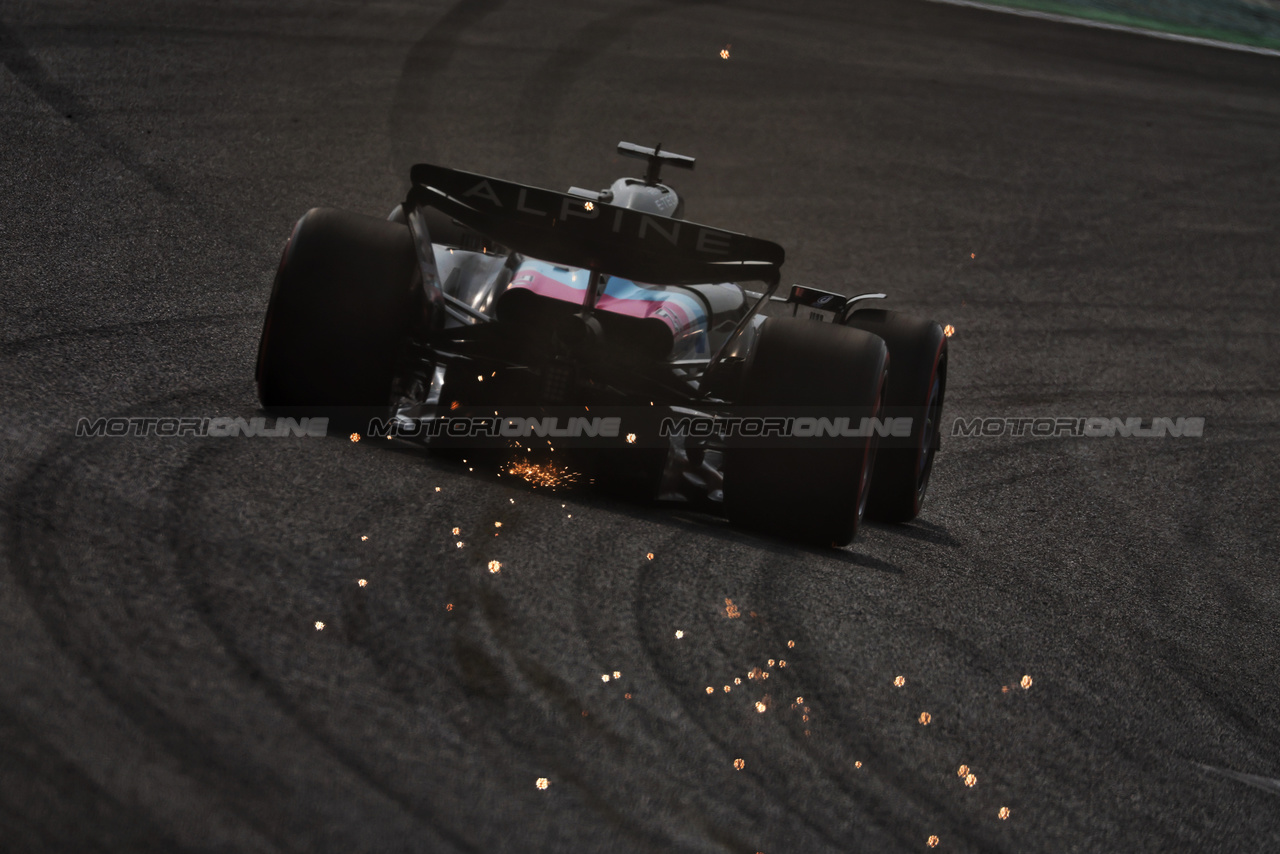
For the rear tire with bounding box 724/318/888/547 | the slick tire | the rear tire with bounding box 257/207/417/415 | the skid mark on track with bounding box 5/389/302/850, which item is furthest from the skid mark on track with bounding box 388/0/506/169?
the skid mark on track with bounding box 5/389/302/850

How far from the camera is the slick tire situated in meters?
4.38

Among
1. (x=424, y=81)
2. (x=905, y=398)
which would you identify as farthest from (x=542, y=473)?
(x=424, y=81)

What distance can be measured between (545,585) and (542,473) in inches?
35.8

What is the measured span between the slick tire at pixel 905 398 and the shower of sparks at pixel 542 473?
1.19 m

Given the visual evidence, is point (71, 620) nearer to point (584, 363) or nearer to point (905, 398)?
point (584, 363)

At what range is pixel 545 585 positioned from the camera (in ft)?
10.3

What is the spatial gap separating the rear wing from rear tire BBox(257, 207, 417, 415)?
282 mm

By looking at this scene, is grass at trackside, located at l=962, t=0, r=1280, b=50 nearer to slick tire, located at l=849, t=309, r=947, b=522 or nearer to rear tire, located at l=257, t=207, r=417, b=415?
slick tire, located at l=849, t=309, r=947, b=522

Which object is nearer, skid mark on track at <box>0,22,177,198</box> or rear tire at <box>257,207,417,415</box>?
rear tire at <box>257,207,417,415</box>

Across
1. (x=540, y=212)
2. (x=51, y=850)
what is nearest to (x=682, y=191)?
(x=540, y=212)

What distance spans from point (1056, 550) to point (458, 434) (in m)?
2.29

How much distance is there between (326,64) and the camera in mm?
10133

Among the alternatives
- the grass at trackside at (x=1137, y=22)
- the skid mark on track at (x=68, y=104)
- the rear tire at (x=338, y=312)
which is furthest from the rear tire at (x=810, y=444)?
the grass at trackside at (x=1137, y=22)

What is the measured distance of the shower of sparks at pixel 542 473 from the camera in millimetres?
3990
